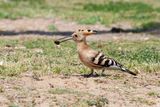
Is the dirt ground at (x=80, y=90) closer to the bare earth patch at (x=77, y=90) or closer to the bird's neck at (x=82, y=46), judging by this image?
the bare earth patch at (x=77, y=90)

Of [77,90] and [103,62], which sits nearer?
[77,90]

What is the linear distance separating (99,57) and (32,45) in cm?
477

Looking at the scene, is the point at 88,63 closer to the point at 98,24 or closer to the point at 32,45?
the point at 32,45

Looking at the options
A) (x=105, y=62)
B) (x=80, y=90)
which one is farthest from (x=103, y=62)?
(x=80, y=90)

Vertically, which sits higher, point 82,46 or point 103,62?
point 82,46

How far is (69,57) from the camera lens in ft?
44.3

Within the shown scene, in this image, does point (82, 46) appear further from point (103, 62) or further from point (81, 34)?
point (103, 62)

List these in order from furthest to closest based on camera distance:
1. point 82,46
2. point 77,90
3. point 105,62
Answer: point 82,46
point 105,62
point 77,90

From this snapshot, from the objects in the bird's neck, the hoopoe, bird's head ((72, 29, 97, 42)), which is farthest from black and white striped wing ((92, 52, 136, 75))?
bird's head ((72, 29, 97, 42))

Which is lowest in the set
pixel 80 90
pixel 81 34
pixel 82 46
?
pixel 80 90

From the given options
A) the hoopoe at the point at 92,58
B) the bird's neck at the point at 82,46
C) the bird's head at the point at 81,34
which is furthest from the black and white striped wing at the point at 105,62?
the bird's head at the point at 81,34

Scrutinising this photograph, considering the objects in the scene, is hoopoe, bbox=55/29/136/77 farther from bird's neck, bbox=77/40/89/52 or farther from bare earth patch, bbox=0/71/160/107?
bare earth patch, bbox=0/71/160/107

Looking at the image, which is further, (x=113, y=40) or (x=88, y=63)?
(x=113, y=40)

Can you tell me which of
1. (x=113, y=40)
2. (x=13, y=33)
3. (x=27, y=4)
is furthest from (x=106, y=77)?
(x=27, y=4)
